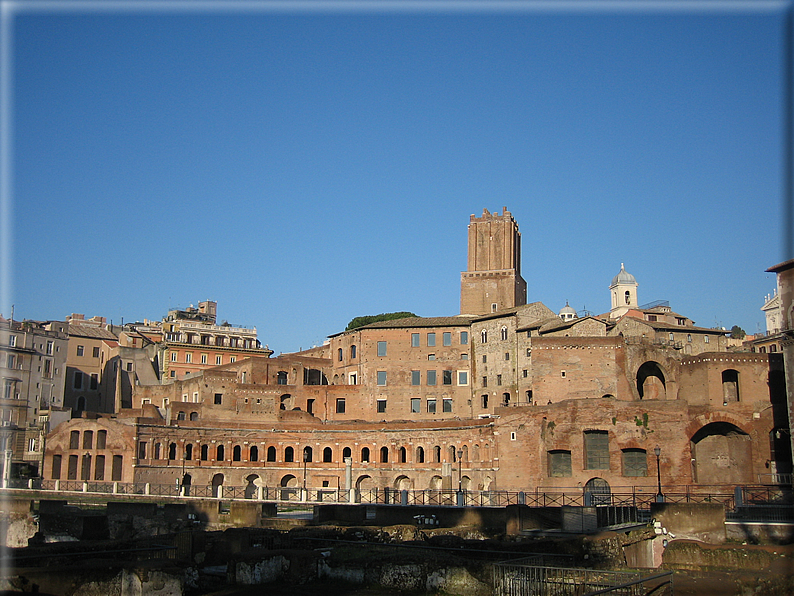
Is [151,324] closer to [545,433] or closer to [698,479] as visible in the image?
[545,433]

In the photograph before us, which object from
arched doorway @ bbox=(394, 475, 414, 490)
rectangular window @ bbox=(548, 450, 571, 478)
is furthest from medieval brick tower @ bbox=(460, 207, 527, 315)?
rectangular window @ bbox=(548, 450, 571, 478)

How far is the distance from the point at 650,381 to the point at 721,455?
9.23 m

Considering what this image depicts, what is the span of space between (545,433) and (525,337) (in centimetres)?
1412

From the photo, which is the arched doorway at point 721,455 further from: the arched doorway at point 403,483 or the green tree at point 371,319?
the green tree at point 371,319

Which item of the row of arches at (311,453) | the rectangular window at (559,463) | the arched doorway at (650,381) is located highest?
the arched doorway at (650,381)

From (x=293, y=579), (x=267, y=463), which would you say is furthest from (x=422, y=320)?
(x=293, y=579)

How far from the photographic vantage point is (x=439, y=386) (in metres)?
69.3

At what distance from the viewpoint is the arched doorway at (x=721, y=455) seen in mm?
50844

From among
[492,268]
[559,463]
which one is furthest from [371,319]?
[559,463]

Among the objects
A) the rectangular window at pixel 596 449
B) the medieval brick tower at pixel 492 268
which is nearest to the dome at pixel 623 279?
the medieval brick tower at pixel 492 268

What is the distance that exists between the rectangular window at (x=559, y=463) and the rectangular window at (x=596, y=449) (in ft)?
4.07

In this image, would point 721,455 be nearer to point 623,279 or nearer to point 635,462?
point 635,462

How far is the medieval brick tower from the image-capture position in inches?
3081

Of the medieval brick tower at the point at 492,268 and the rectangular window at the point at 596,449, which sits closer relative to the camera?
the rectangular window at the point at 596,449
